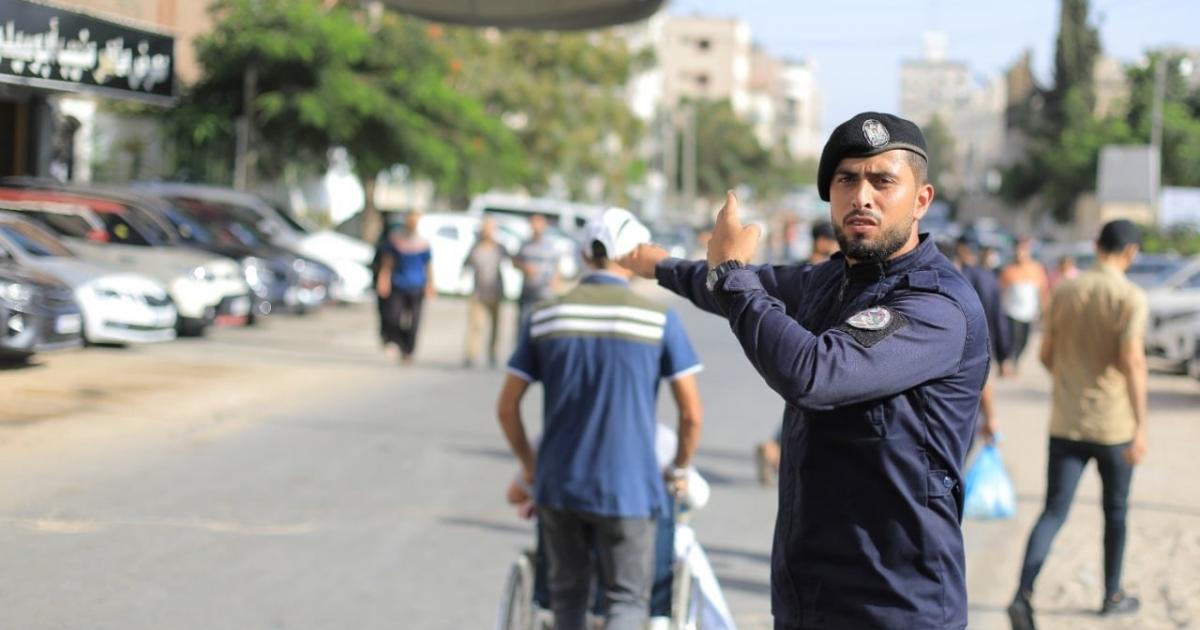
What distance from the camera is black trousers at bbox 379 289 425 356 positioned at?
59.7 feet

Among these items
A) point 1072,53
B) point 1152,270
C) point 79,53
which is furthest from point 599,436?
point 1072,53

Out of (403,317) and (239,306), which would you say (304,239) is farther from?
(403,317)

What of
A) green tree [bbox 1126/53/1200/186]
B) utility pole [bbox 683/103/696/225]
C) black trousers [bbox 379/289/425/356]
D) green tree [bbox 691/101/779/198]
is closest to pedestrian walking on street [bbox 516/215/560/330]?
black trousers [bbox 379/289/425/356]

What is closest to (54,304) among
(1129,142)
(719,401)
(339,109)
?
(719,401)

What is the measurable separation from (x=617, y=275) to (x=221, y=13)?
1368 inches

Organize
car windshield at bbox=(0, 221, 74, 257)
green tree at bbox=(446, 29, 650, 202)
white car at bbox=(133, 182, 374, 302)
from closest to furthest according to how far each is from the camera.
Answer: car windshield at bbox=(0, 221, 74, 257) < white car at bbox=(133, 182, 374, 302) < green tree at bbox=(446, 29, 650, 202)

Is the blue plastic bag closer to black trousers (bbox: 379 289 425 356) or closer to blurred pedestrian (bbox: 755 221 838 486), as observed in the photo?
blurred pedestrian (bbox: 755 221 838 486)

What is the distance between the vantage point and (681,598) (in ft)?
18.0

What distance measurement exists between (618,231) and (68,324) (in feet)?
17.5

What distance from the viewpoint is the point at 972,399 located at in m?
3.26

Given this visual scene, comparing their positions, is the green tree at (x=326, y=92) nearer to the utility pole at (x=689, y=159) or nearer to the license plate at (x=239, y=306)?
the license plate at (x=239, y=306)

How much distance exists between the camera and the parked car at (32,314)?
21.4 feet

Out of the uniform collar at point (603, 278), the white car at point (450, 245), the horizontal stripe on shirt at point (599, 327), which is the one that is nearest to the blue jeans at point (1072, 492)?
the horizontal stripe on shirt at point (599, 327)

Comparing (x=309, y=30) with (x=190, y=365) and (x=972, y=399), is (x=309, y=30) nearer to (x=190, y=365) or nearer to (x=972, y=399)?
(x=190, y=365)
